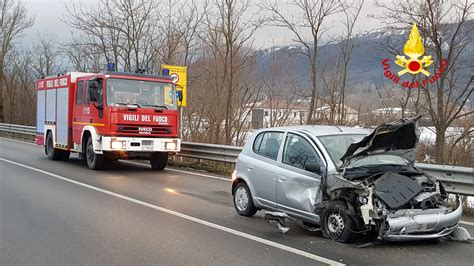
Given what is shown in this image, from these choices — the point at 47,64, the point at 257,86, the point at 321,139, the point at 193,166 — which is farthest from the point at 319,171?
the point at 47,64

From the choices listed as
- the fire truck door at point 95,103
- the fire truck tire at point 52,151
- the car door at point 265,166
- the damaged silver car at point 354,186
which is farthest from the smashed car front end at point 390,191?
the fire truck tire at point 52,151

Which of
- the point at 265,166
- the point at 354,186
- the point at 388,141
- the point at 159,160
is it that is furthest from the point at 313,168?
the point at 159,160

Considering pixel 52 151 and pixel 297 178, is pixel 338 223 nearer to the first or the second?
pixel 297 178

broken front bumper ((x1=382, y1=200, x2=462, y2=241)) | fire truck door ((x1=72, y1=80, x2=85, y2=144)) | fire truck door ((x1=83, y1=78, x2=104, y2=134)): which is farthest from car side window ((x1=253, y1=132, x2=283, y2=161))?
fire truck door ((x1=72, y1=80, x2=85, y2=144))

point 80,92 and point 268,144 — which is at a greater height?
Result: point 80,92

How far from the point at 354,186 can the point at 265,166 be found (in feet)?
5.92

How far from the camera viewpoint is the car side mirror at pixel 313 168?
20.2ft

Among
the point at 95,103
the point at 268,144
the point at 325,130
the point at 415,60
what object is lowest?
the point at 268,144

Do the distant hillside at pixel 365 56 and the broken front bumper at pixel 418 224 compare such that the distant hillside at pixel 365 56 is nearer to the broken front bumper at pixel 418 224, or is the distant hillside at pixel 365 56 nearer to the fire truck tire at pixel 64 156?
the fire truck tire at pixel 64 156

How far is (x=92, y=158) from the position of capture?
46.4 feet

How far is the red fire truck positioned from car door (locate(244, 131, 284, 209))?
6.58 m

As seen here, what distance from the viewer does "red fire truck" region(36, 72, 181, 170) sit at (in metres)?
13.3

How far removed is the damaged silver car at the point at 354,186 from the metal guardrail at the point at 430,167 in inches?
67.2

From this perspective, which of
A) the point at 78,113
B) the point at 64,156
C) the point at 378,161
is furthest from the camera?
the point at 64,156
